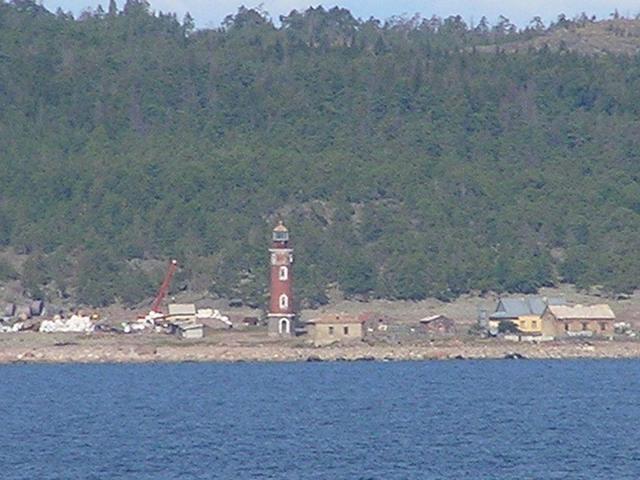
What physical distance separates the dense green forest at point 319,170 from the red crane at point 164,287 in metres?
1.30

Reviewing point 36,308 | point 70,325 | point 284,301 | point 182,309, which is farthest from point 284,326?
point 36,308

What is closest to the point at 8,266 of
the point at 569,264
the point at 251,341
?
the point at 251,341

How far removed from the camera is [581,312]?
387 feet

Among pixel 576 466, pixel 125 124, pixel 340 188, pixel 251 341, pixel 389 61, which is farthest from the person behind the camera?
pixel 389 61

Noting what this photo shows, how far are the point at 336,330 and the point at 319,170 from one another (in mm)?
47230

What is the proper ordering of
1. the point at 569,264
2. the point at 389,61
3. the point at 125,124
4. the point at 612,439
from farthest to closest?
the point at 389,61
the point at 125,124
the point at 569,264
the point at 612,439

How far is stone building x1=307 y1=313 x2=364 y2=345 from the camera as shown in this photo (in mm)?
112875

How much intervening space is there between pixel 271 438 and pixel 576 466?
40.1ft

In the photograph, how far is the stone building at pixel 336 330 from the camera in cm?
11288

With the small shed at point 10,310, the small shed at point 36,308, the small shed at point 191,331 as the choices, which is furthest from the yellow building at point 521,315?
the small shed at point 10,310

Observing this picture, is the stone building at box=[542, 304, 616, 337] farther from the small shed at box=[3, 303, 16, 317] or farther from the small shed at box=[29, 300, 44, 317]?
the small shed at box=[3, 303, 16, 317]

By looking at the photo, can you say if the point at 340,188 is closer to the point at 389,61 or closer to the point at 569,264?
the point at 569,264

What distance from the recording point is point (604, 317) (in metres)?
117

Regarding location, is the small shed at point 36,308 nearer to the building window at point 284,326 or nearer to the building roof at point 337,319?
the building roof at point 337,319
